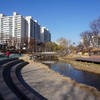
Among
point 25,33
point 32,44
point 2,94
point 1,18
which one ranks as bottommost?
point 2,94

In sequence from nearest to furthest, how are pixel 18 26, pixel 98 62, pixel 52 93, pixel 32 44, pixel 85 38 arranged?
pixel 52 93 → pixel 98 62 → pixel 85 38 → pixel 32 44 → pixel 18 26

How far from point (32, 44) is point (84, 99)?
5602 cm

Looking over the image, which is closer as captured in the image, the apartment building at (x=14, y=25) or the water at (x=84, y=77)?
the water at (x=84, y=77)

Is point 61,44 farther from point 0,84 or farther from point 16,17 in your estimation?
point 0,84

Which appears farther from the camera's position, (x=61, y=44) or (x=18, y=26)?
(x=18, y=26)

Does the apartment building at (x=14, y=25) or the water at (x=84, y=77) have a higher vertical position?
the apartment building at (x=14, y=25)

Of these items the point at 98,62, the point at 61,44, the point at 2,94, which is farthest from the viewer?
the point at 61,44

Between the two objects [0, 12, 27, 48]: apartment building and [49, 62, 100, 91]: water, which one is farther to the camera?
[0, 12, 27, 48]: apartment building

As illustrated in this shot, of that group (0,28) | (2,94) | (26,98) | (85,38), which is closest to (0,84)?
(2,94)

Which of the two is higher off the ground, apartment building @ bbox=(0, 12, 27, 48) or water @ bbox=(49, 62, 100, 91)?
apartment building @ bbox=(0, 12, 27, 48)

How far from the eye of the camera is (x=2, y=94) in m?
4.83

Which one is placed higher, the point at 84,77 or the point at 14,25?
the point at 14,25

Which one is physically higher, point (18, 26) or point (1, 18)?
point (1, 18)

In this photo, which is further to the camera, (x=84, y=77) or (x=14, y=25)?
(x=14, y=25)
